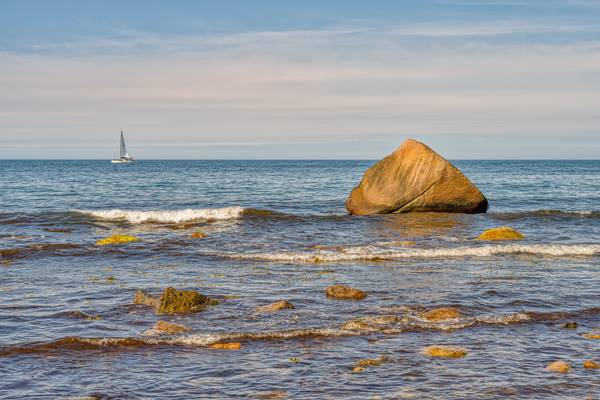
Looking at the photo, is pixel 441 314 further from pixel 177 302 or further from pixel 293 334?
pixel 177 302

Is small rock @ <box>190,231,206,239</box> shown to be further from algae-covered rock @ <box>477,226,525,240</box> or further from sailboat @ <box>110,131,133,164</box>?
sailboat @ <box>110,131,133,164</box>

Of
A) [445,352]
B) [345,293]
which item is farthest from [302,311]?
[445,352]

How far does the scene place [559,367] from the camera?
352 inches

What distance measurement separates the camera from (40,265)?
17.8m

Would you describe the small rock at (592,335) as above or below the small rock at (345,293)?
below

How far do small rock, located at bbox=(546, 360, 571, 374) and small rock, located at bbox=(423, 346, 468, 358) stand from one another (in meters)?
1.18

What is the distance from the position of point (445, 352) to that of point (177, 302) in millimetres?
5165

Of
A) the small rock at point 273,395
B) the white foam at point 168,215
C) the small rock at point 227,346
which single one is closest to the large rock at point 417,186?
the white foam at point 168,215

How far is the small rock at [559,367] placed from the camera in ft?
29.1

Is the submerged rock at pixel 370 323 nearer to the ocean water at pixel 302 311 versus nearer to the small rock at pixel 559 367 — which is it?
the ocean water at pixel 302 311

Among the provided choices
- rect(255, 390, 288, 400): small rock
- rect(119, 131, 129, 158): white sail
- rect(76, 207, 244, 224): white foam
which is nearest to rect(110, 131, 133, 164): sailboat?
rect(119, 131, 129, 158): white sail

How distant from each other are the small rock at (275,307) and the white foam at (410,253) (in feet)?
19.8

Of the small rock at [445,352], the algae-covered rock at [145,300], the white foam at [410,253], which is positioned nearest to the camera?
the small rock at [445,352]

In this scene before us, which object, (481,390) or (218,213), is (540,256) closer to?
(481,390)
